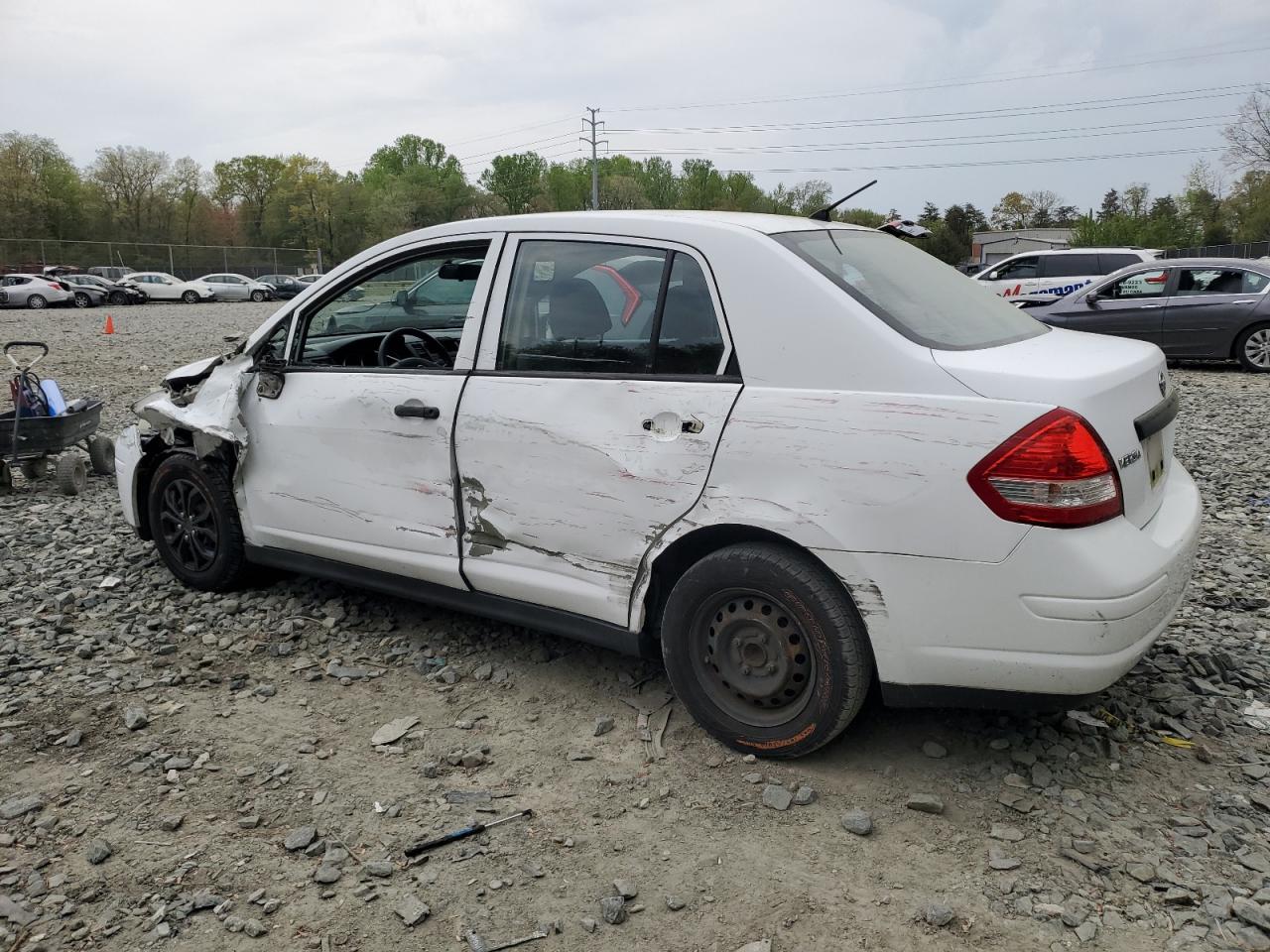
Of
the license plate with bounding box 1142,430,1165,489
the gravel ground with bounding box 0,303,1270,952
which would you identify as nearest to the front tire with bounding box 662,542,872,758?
the gravel ground with bounding box 0,303,1270,952

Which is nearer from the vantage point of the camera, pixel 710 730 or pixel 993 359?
pixel 993 359

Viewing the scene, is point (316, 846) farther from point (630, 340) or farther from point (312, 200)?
point (312, 200)

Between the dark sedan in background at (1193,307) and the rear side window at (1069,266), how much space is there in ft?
16.7

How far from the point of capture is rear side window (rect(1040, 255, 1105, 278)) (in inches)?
745

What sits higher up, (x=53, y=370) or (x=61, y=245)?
(x=61, y=245)

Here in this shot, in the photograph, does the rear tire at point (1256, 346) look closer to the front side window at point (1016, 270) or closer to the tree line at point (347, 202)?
the front side window at point (1016, 270)

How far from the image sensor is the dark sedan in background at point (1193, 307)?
13.1 meters

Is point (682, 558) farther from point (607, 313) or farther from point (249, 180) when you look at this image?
point (249, 180)

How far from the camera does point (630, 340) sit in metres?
3.50

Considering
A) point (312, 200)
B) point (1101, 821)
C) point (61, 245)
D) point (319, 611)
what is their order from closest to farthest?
point (1101, 821), point (319, 611), point (61, 245), point (312, 200)

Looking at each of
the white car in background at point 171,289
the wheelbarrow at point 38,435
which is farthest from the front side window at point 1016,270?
the white car in background at point 171,289

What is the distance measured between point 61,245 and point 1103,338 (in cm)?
5916

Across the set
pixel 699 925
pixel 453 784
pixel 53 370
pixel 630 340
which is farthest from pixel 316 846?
pixel 53 370

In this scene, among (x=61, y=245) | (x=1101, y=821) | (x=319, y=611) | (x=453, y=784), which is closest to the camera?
(x=1101, y=821)
